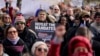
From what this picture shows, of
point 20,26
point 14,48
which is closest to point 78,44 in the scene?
point 14,48

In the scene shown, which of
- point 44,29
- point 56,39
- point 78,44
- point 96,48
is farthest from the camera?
point 44,29

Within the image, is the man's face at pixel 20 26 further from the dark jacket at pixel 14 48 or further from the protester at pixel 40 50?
the protester at pixel 40 50

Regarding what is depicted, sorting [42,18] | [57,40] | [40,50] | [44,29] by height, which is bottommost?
[44,29]

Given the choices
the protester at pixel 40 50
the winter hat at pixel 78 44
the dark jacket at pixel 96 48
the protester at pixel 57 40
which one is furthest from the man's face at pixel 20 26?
the winter hat at pixel 78 44

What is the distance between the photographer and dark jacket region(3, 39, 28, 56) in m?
7.91

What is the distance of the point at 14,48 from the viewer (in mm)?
8055

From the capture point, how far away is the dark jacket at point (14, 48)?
7911mm

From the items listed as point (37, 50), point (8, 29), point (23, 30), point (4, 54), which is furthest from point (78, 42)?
point (23, 30)

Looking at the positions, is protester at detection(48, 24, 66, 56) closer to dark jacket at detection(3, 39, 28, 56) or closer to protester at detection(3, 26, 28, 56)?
dark jacket at detection(3, 39, 28, 56)

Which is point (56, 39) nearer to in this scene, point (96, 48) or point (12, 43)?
point (96, 48)

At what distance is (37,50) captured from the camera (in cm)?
664

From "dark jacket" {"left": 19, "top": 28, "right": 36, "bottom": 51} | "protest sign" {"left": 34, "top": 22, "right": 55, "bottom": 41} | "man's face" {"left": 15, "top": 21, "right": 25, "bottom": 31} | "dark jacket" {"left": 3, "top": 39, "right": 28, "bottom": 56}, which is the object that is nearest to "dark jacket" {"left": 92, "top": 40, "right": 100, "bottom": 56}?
"dark jacket" {"left": 3, "top": 39, "right": 28, "bottom": 56}

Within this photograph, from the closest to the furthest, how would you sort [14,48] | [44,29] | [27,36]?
[14,48] → [27,36] → [44,29]

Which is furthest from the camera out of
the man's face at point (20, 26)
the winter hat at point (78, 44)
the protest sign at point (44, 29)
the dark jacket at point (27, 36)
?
the protest sign at point (44, 29)
